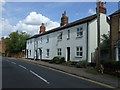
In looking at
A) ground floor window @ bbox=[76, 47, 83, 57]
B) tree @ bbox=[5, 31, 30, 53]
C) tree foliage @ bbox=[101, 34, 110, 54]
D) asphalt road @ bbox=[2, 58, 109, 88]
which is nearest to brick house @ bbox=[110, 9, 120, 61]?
tree foliage @ bbox=[101, 34, 110, 54]

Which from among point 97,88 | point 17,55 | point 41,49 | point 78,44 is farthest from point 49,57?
point 17,55

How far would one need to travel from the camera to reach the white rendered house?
22016 millimetres

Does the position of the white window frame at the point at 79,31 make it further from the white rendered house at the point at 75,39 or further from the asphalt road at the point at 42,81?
the asphalt road at the point at 42,81

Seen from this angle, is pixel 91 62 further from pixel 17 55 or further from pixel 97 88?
pixel 17 55

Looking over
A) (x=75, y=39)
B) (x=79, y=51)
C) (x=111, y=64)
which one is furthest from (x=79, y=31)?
(x=111, y=64)

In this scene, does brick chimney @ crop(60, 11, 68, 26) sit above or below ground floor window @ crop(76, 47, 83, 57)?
above

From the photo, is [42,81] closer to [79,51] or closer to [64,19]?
[79,51]

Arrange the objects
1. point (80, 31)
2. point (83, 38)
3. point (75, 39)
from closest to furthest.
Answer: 1. point (83, 38)
2. point (80, 31)
3. point (75, 39)

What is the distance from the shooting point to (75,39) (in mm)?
24391

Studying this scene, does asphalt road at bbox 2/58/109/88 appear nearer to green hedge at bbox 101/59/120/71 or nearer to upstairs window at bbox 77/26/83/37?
green hedge at bbox 101/59/120/71

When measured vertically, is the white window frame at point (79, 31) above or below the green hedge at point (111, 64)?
above

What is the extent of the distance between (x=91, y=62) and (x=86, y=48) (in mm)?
1910

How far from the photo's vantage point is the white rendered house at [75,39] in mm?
22016

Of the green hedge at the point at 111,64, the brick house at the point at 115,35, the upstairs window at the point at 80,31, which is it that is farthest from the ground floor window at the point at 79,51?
the green hedge at the point at 111,64
